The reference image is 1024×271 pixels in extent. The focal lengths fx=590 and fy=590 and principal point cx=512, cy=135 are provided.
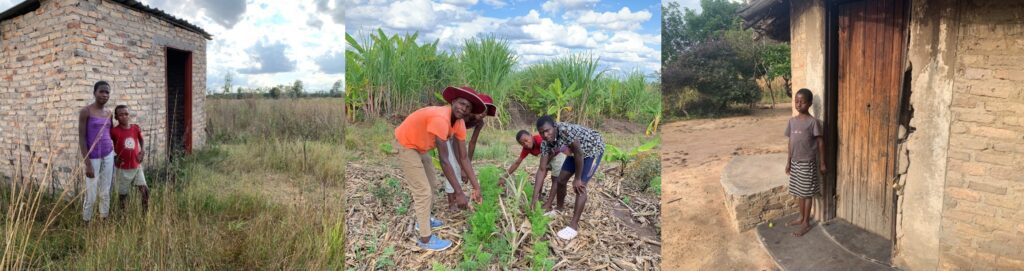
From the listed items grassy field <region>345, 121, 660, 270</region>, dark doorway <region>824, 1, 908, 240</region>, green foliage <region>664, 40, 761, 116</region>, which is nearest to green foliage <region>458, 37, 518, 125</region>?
grassy field <region>345, 121, 660, 270</region>

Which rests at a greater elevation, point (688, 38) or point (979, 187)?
point (688, 38)

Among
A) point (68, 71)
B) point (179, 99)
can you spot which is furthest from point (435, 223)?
point (179, 99)

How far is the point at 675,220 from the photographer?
4785mm

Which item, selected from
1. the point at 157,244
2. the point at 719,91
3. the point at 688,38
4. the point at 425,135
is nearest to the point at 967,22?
the point at 425,135

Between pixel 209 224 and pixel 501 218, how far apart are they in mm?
2313

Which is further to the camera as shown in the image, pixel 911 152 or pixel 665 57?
pixel 665 57

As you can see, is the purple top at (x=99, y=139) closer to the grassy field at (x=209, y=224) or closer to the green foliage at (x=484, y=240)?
the grassy field at (x=209, y=224)

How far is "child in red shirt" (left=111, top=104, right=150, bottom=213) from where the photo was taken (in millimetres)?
4160

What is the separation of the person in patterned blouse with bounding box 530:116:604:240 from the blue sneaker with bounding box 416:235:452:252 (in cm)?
41

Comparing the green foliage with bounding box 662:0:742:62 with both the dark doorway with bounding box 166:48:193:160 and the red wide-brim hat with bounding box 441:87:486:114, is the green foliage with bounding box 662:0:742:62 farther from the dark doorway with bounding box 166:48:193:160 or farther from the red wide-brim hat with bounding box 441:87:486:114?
the red wide-brim hat with bounding box 441:87:486:114

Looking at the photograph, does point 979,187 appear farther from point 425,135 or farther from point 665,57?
point 665,57

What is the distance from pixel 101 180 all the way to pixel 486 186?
3096mm

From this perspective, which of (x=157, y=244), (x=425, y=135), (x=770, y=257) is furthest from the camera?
(x=770, y=257)

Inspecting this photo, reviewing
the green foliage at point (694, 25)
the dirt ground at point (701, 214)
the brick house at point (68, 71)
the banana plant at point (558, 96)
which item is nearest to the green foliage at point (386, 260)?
the banana plant at point (558, 96)
